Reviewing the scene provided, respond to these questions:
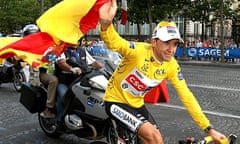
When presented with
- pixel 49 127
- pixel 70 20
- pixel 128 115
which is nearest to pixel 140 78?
pixel 128 115

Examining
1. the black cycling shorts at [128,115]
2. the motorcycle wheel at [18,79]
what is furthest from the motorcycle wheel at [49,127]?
the motorcycle wheel at [18,79]

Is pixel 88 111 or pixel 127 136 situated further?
pixel 88 111

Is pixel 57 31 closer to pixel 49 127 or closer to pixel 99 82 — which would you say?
pixel 99 82

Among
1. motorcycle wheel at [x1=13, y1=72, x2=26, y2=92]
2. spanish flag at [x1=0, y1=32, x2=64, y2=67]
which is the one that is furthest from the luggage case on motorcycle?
motorcycle wheel at [x1=13, y1=72, x2=26, y2=92]

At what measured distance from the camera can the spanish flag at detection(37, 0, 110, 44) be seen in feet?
14.9

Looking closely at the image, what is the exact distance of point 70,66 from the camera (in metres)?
6.95

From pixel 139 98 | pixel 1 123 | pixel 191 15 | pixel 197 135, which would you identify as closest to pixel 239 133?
pixel 197 135

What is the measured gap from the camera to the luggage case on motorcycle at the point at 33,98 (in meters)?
6.91

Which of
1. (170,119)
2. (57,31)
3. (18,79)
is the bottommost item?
(170,119)

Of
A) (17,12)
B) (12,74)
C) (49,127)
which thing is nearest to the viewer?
(49,127)

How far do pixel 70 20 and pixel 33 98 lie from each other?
8.43 feet

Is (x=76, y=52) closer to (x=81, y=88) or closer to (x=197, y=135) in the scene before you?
(x=81, y=88)

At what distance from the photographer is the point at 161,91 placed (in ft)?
16.0

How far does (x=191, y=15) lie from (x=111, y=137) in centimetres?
2964
